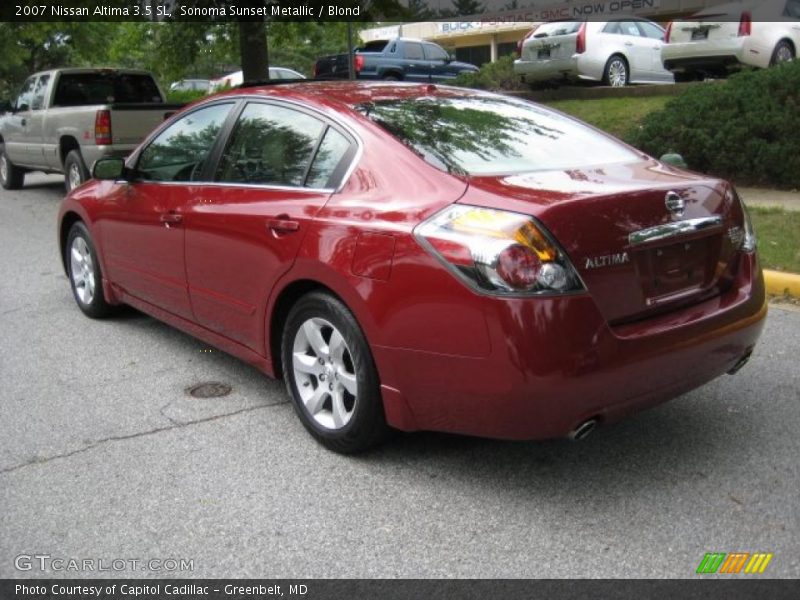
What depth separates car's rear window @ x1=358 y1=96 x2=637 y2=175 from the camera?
3766 millimetres

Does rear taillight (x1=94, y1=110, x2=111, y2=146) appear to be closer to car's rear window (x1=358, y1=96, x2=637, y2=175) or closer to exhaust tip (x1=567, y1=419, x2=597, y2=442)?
car's rear window (x1=358, y1=96, x2=637, y2=175)

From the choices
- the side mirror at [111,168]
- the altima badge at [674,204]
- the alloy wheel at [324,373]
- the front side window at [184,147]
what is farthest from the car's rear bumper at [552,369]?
the side mirror at [111,168]

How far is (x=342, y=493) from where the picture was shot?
3.54m

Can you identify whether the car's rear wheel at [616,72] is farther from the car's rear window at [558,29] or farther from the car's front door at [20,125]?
the car's front door at [20,125]

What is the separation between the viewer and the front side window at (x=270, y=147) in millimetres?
4113

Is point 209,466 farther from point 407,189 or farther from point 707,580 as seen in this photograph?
point 707,580

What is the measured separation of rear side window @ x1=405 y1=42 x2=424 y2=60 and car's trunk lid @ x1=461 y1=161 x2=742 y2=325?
21909 mm

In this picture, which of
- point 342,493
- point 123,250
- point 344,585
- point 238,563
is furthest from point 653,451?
point 123,250

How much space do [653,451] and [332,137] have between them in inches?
80.0

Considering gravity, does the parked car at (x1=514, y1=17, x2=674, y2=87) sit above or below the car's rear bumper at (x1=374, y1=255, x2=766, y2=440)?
above

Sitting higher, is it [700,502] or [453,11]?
[453,11]

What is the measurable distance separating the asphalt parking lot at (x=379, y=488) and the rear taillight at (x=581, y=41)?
11.5 metres

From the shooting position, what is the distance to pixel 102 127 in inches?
438

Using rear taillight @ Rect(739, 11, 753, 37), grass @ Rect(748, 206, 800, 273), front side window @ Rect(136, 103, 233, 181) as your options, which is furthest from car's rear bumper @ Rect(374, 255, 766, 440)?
rear taillight @ Rect(739, 11, 753, 37)
